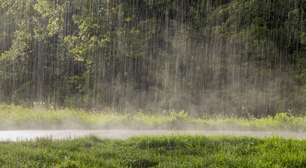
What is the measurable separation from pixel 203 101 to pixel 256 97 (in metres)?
2.31

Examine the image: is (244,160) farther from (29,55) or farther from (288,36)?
(29,55)

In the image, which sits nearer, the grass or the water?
the grass

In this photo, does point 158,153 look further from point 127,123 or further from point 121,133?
point 127,123

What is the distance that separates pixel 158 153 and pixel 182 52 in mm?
14773

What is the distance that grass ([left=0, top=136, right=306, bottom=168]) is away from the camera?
30.7 feet

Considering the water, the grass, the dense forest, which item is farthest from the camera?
the dense forest

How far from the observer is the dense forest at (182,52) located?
22.8 metres

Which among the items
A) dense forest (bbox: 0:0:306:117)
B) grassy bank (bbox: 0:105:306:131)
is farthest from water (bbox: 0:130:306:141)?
dense forest (bbox: 0:0:306:117)

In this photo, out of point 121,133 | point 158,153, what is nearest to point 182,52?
point 121,133

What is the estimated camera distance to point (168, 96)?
24.2 meters

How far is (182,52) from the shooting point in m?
24.8

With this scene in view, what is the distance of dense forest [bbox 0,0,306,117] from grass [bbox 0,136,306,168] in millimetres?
10989

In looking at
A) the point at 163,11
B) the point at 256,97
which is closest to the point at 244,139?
the point at 256,97

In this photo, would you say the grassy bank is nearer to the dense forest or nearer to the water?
the water
